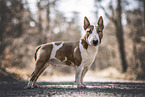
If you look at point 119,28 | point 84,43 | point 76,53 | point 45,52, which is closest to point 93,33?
point 84,43

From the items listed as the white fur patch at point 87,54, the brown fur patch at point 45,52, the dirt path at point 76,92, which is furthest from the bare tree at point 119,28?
the brown fur patch at point 45,52

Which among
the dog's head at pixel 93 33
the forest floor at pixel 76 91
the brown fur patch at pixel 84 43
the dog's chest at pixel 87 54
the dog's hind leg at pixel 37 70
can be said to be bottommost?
the forest floor at pixel 76 91

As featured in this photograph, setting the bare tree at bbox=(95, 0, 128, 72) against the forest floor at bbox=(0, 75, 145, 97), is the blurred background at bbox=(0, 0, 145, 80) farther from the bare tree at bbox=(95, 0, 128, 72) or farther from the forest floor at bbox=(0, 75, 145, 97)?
the forest floor at bbox=(0, 75, 145, 97)

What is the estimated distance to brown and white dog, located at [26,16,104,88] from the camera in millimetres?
5215

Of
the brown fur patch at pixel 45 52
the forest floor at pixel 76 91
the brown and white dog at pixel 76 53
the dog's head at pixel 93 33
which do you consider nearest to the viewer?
the forest floor at pixel 76 91

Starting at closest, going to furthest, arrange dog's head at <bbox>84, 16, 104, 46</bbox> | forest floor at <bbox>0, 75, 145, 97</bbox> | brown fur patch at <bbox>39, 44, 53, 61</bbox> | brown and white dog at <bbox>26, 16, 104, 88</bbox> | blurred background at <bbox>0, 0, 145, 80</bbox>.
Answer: forest floor at <bbox>0, 75, 145, 97</bbox> → dog's head at <bbox>84, 16, 104, 46</bbox> → brown and white dog at <bbox>26, 16, 104, 88</bbox> → brown fur patch at <bbox>39, 44, 53, 61</bbox> → blurred background at <bbox>0, 0, 145, 80</bbox>

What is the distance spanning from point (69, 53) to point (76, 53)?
0.88 ft

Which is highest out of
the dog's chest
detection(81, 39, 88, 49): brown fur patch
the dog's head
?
the dog's head

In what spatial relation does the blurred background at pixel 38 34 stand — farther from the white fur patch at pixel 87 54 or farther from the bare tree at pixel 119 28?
the white fur patch at pixel 87 54

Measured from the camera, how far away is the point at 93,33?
5125mm

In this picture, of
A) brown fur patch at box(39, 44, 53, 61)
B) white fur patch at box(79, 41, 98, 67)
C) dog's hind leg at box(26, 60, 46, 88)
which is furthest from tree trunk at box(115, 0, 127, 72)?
dog's hind leg at box(26, 60, 46, 88)

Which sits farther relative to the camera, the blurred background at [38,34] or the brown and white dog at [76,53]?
the blurred background at [38,34]

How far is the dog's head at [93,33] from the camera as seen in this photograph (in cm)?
498

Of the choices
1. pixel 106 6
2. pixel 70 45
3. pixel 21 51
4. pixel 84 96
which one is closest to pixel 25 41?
pixel 21 51
